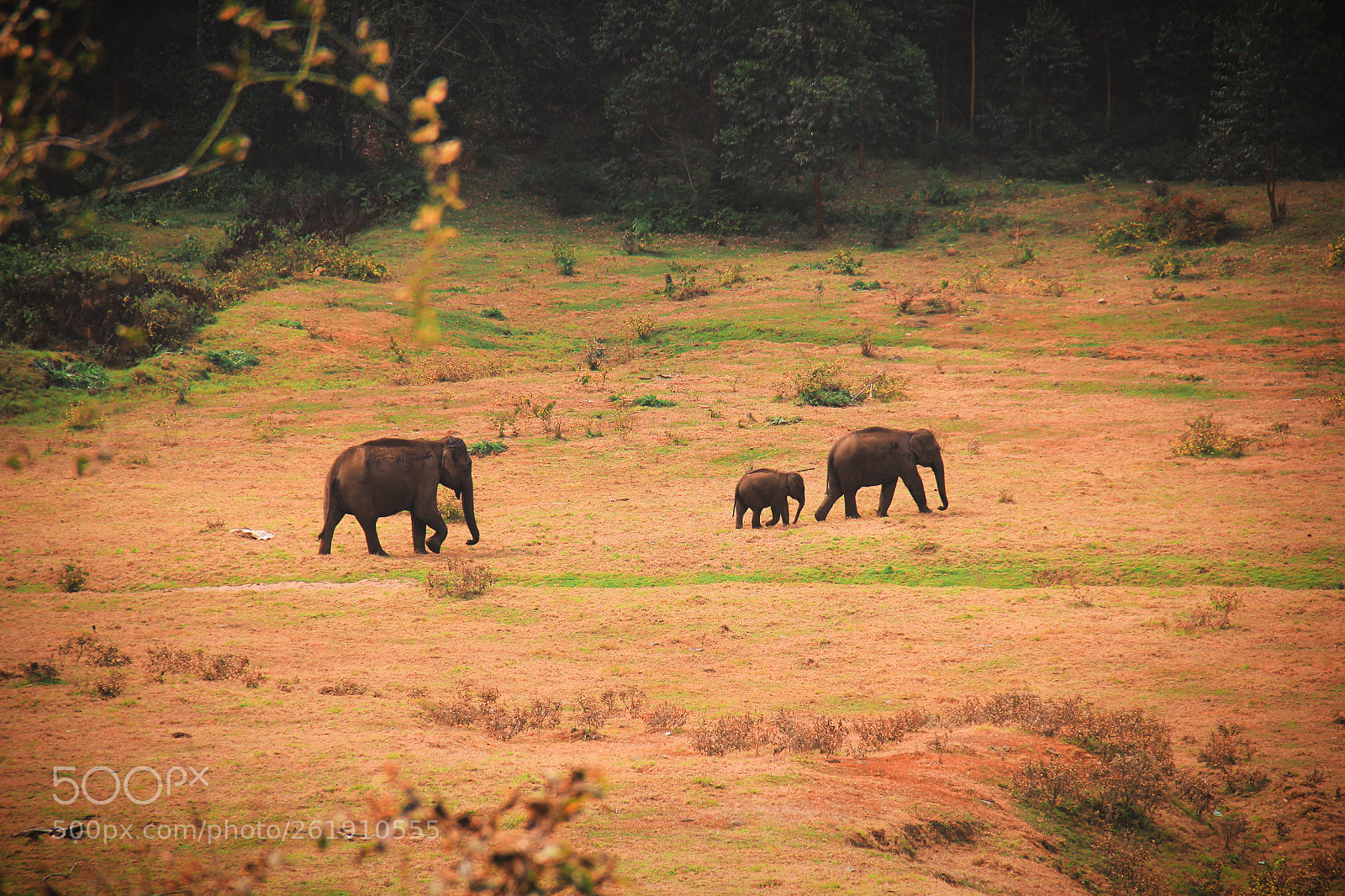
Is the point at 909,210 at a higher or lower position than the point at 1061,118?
lower

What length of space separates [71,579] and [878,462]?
38.6 feet

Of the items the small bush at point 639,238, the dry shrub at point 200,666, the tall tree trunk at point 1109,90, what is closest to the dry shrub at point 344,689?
the dry shrub at point 200,666

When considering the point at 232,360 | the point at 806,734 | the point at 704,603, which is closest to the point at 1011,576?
the point at 704,603

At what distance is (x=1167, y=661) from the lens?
410 inches

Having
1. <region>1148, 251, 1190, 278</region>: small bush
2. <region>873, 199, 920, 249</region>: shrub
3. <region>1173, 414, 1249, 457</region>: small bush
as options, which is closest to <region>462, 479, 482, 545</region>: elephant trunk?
<region>1173, 414, 1249, 457</region>: small bush

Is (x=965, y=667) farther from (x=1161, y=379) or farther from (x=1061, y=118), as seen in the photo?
(x=1061, y=118)

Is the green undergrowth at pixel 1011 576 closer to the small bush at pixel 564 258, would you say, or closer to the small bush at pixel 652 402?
the small bush at pixel 652 402

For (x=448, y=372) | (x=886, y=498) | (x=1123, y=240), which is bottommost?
(x=886, y=498)

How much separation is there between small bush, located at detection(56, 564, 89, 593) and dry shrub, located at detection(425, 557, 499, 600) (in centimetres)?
440

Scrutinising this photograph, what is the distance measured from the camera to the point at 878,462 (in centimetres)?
1620

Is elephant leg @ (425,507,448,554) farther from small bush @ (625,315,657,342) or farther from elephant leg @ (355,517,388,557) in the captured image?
small bush @ (625,315,657,342)

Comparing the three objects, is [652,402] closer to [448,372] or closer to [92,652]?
[448,372]

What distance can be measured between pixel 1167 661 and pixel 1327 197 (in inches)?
1484

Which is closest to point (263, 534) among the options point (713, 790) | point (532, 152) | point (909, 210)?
point (713, 790)
